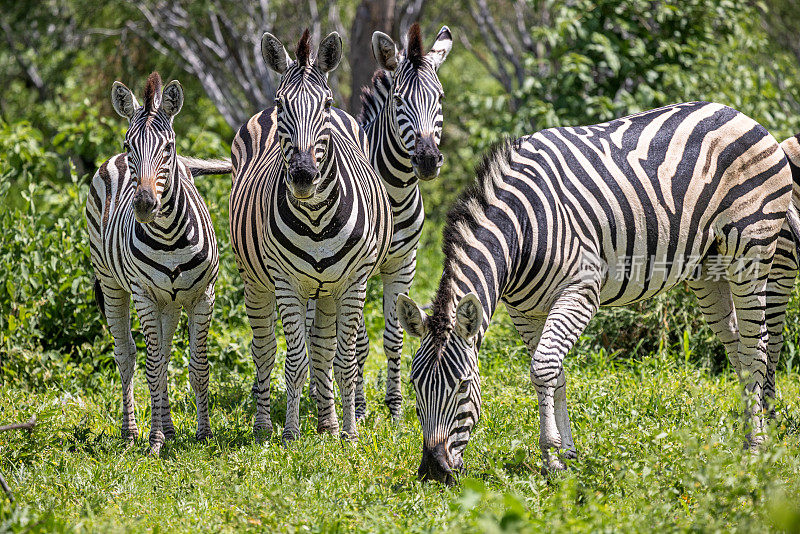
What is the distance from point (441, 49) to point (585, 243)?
2.41 metres

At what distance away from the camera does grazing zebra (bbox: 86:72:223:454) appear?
17.8 ft

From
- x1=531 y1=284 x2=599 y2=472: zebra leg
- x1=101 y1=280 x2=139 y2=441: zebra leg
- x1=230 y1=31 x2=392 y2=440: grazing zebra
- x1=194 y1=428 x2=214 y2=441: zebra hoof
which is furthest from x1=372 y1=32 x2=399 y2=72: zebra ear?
x1=194 y1=428 x2=214 y2=441: zebra hoof

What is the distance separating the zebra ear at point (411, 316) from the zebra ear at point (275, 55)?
6.67 feet

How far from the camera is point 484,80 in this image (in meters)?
24.4

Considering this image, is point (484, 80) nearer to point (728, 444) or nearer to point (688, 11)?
point (688, 11)

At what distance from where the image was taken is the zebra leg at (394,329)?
21.0 feet

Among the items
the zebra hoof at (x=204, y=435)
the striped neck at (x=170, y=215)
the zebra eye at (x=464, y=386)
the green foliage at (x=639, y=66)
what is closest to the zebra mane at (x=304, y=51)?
the striped neck at (x=170, y=215)

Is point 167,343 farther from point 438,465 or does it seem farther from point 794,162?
point 794,162

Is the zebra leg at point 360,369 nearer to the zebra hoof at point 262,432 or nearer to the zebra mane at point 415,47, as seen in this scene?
the zebra hoof at point 262,432

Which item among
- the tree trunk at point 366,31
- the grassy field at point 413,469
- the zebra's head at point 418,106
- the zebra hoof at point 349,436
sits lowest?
→ the zebra hoof at point 349,436

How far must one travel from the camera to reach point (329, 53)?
5473mm

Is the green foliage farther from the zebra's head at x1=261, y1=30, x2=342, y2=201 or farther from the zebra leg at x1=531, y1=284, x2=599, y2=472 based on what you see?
the zebra leg at x1=531, y1=284, x2=599, y2=472

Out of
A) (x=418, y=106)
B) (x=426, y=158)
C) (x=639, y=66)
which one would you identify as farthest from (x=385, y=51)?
(x=639, y=66)

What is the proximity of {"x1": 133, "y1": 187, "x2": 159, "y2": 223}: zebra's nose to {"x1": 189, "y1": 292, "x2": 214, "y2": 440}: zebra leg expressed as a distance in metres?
0.95
